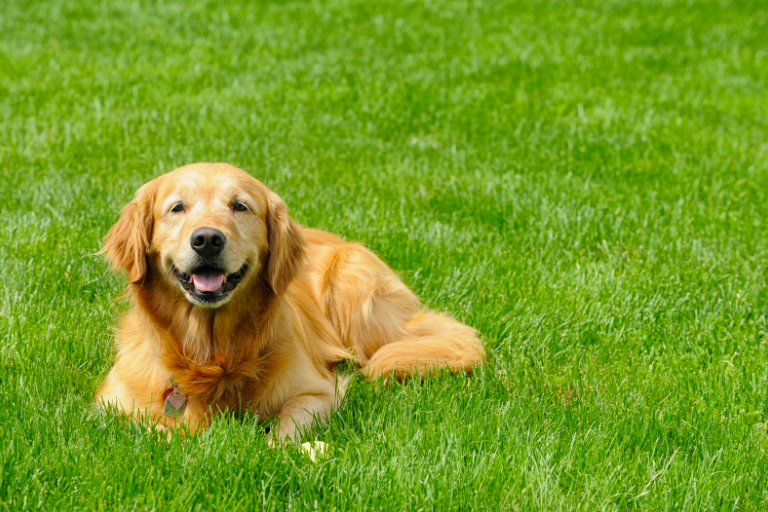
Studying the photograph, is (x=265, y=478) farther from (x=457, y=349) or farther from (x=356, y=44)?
(x=356, y=44)

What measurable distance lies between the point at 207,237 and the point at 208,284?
0.22 m

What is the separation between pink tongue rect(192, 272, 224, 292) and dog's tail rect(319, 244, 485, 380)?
0.93 meters

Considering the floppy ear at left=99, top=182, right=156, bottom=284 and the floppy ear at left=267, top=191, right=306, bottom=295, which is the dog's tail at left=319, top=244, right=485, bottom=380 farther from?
the floppy ear at left=99, top=182, right=156, bottom=284

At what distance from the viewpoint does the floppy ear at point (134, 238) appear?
3.32m

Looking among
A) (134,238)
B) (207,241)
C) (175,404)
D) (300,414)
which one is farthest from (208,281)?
(300,414)

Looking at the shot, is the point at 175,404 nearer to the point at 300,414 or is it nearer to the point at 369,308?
the point at 300,414

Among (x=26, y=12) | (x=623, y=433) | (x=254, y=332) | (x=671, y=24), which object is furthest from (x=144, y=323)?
(x=671, y=24)

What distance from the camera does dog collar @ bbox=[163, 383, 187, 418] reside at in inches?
128

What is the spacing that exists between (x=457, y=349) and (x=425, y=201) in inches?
78.7

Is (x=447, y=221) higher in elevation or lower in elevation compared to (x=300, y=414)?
higher

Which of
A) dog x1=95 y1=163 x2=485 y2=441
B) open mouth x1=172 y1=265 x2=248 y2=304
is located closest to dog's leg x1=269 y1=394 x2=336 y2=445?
dog x1=95 y1=163 x2=485 y2=441

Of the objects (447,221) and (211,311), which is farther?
(447,221)

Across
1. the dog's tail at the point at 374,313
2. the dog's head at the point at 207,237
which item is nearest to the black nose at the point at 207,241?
the dog's head at the point at 207,237

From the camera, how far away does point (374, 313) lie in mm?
4062
